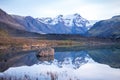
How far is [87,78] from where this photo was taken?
1144 inches

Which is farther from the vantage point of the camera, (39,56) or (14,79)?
(39,56)

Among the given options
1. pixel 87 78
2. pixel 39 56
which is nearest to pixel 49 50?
pixel 39 56

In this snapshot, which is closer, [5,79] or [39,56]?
[5,79]

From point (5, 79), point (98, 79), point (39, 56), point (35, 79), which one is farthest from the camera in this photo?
point (39, 56)

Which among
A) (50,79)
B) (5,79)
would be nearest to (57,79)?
(50,79)

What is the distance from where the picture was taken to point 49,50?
216 ft

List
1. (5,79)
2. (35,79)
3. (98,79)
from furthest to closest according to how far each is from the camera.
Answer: (98,79), (35,79), (5,79)

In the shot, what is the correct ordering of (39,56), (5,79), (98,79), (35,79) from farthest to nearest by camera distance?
(39,56)
(98,79)
(35,79)
(5,79)

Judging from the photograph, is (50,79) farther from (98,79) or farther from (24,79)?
(98,79)

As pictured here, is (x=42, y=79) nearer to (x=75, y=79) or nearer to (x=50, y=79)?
(x=50, y=79)

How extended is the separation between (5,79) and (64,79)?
18.8 ft

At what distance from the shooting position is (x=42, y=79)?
27344mm

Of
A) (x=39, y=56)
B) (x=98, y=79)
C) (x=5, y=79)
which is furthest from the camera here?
(x=39, y=56)

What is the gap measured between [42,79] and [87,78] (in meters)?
4.95
